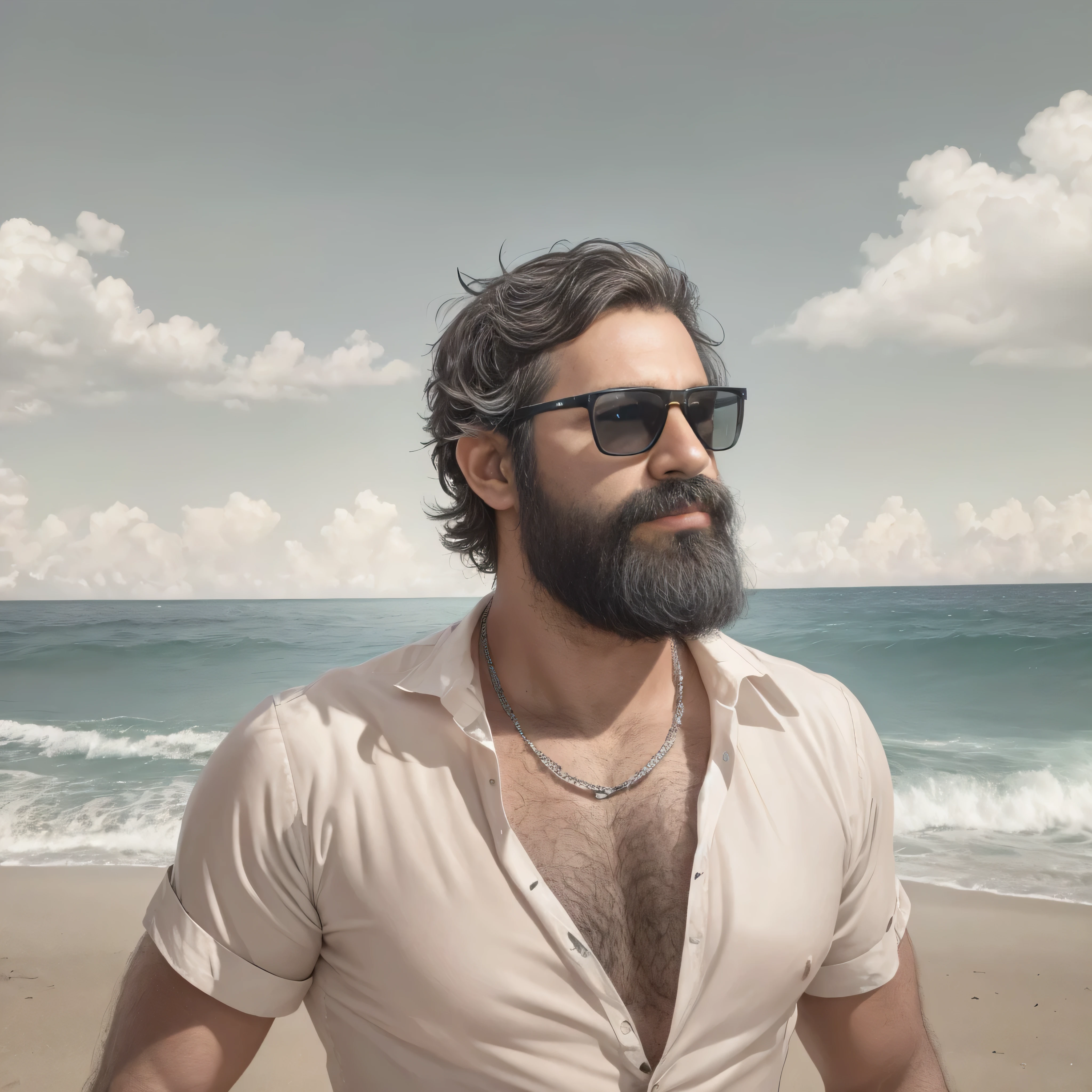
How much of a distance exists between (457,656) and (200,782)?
51cm

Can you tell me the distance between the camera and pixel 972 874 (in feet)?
23.5

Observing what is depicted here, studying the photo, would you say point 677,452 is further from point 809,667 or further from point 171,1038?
point 809,667

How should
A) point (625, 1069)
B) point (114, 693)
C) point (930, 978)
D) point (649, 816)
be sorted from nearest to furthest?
1. point (625, 1069)
2. point (649, 816)
3. point (930, 978)
4. point (114, 693)

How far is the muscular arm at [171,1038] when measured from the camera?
54.4 inches

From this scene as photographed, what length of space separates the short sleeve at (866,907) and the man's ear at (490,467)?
916 millimetres

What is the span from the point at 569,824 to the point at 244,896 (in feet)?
1.93

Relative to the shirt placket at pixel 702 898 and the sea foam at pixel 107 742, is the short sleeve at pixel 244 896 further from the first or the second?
the sea foam at pixel 107 742

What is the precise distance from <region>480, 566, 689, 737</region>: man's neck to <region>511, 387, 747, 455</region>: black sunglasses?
0.36m

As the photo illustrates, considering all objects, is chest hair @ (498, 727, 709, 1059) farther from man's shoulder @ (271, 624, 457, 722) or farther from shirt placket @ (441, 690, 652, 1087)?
man's shoulder @ (271, 624, 457, 722)

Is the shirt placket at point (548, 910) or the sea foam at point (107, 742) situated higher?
the shirt placket at point (548, 910)

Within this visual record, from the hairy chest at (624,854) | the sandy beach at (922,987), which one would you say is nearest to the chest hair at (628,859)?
the hairy chest at (624,854)

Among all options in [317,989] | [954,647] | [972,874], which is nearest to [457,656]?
[317,989]

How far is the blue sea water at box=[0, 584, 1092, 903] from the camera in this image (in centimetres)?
872

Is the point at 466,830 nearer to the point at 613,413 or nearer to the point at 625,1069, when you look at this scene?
the point at 625,1069
